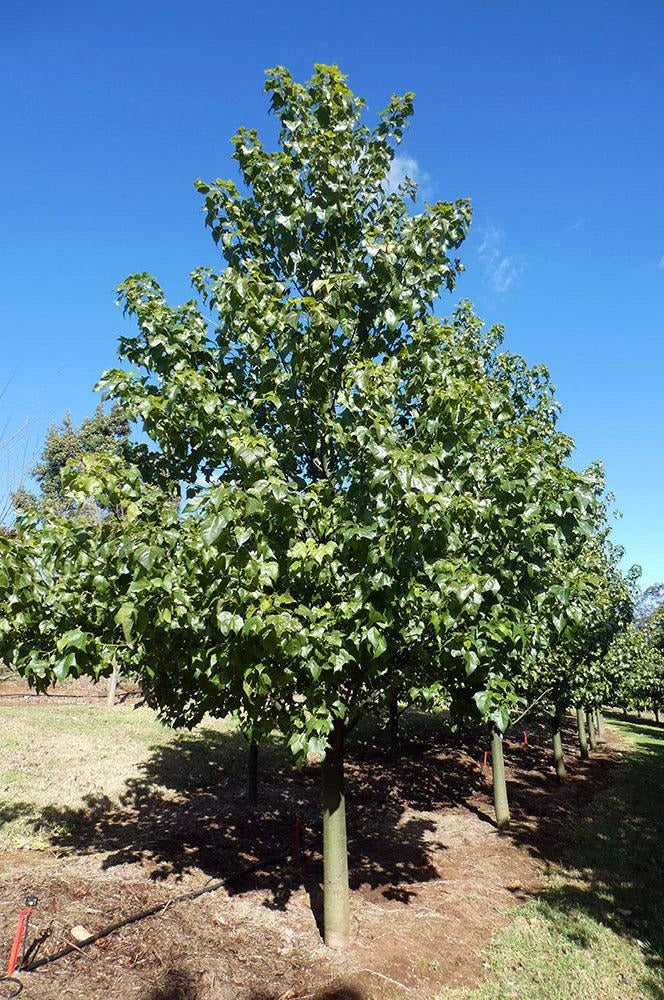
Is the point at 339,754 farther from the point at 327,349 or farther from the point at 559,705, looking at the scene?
the point at 559,705

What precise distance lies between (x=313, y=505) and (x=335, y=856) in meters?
4.00

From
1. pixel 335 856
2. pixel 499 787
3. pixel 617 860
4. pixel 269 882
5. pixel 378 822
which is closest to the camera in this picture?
pixel 335 856

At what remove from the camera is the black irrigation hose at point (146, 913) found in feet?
17.2

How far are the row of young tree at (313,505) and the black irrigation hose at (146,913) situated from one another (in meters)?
1.83

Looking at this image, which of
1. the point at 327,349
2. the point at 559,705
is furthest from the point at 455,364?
the point at 559,705

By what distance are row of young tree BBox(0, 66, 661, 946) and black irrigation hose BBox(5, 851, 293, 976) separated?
72.2 inches

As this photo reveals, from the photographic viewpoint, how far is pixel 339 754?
650 centimetres

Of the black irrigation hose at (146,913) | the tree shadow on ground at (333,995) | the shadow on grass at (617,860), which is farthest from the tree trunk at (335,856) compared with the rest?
the shadow on grass at (617,860)

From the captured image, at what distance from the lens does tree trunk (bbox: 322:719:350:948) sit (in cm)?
625

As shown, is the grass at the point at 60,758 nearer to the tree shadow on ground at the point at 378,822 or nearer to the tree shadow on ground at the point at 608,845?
the tree shadow on ground at the point at 378,822

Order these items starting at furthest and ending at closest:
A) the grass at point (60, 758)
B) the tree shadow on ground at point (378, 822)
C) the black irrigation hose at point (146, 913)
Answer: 1. the grass at point (60, 758)
2. the tree shadow on ground at point (378, 822)
3. the black irrigation hose at point (146, 913)

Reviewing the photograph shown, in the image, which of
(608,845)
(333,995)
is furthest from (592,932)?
(608,845)

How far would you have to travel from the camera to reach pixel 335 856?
6297mm

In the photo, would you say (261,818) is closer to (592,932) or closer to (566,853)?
(566,853)
